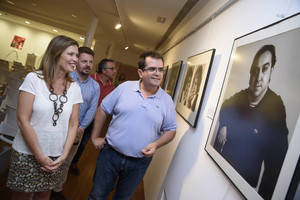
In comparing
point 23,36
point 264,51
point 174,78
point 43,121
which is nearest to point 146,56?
point 43,121

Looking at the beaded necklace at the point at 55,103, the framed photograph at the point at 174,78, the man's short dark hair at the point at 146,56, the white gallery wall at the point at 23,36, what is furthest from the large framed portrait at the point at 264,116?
the white gallery wall at the point at 23,36

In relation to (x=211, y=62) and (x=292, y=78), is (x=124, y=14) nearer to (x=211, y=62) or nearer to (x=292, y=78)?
(x=211, y=62)

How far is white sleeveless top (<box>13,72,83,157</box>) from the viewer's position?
1.60 m

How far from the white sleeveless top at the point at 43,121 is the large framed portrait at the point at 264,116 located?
115 cm

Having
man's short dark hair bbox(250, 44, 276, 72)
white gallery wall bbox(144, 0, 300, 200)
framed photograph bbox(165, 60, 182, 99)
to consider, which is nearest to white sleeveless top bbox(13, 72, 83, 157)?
white gallery wall bbox(144, 0, 300, 200)

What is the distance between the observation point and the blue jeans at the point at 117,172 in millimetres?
1948

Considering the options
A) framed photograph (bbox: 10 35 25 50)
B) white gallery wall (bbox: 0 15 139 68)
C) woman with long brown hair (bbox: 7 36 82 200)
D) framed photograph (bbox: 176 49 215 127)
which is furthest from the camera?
framed photograph (bbox: 10 35 25 50)

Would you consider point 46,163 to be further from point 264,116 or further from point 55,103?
point 264,116

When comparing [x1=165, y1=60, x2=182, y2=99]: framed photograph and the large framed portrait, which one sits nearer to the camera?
the large framed portrait

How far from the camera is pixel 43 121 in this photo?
64.9 inches

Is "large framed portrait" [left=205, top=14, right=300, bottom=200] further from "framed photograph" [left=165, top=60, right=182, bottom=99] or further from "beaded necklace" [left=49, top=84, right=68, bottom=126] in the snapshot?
"framed photograph" [left=165, top=60, right=182, bottom=99]

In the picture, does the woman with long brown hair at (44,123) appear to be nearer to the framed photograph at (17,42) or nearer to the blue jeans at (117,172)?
the blue jeans at (117,172)

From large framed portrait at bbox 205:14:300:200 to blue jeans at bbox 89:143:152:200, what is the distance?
33.1 inches

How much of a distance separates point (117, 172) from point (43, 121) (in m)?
0.78
